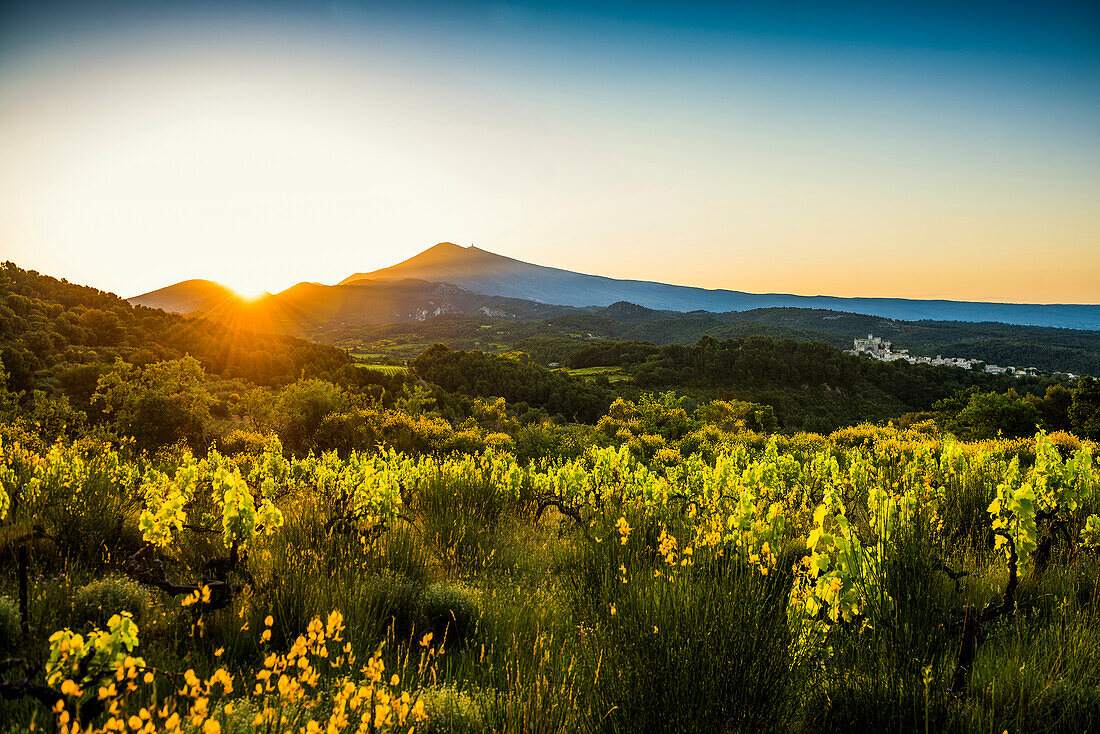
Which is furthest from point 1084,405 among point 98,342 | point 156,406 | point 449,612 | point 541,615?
point 98,342

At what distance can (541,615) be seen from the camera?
3836 millimetres

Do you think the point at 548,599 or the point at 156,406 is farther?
the point at 156,406

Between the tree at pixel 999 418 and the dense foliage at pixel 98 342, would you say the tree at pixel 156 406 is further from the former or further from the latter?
the tree at pixel 999 418

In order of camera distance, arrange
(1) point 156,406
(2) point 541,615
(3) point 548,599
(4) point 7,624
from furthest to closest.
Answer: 1. (1) point 156,406
2. (3) point 548,599
3. (2) point 541,615
4. (4) point 7,624

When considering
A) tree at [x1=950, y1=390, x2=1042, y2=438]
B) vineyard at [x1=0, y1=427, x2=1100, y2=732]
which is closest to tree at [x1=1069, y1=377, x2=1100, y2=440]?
tree at [x1=950, y1=390, x2=1042, y2=438]

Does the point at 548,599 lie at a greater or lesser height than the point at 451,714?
lesser

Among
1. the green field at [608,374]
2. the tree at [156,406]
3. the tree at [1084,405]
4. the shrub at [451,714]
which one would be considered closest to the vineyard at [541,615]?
the shrub at [451,714]

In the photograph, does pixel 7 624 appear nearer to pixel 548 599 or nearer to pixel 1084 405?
pixel 548 599

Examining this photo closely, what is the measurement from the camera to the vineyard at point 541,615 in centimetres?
245

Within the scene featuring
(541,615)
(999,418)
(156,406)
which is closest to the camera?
(541,615)

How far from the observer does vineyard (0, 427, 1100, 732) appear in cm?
245

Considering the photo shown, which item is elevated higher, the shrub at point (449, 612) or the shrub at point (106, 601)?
the shrub at point (106, 601)

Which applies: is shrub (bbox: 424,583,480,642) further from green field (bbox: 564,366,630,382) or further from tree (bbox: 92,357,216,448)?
green field (bbox: 564,366,630,382)

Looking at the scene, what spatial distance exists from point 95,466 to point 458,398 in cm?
2986
